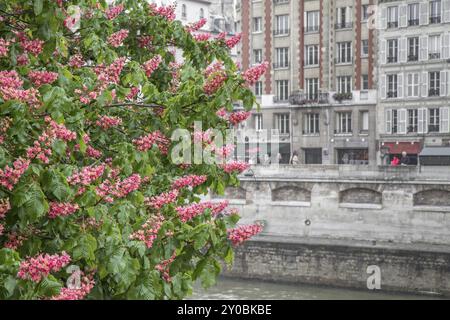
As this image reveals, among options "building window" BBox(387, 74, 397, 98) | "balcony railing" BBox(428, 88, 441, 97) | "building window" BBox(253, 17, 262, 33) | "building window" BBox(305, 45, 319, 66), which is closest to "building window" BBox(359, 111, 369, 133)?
"building window" BBox(387, 74, 397, 98)

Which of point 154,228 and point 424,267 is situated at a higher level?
point 154,228

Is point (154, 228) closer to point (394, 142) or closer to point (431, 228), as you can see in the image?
point (431, 228)

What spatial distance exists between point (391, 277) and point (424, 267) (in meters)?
1.61

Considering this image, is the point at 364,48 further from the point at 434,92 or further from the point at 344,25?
the point at 434,92

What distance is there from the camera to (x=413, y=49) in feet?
181

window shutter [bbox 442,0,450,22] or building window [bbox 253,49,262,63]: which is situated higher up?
window shutter [bbox 442,0,450,22]

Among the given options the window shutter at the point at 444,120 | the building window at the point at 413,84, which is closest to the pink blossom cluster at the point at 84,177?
the window shutter at the point at 444,120

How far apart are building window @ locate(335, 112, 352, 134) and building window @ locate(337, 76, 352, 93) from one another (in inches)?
63.8

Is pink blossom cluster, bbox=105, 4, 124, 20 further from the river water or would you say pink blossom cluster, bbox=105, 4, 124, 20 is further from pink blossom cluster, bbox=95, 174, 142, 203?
the river water

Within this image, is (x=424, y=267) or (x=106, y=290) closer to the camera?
(x=106, y=290)

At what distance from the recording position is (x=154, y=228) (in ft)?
28.3

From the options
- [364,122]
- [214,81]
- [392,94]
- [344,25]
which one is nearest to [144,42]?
[214,81]

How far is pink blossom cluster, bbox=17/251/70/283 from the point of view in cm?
690

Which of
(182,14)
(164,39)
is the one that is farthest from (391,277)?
(182,14)
